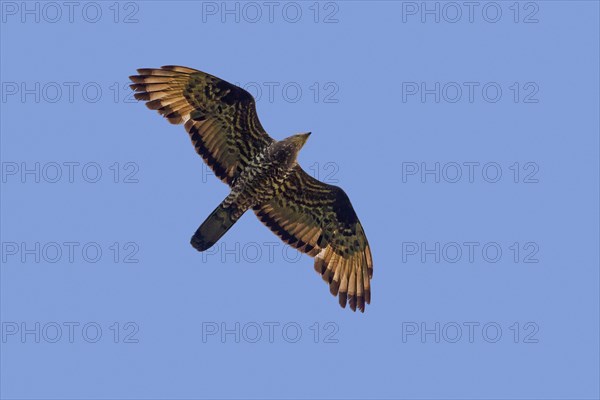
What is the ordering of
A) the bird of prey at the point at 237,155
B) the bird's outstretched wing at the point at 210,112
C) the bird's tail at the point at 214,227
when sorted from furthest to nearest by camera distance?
the bird's outstretched wing at the point at 210,112, the bird of prey at the point at 237,155, the bird's tail at the point at 214,227

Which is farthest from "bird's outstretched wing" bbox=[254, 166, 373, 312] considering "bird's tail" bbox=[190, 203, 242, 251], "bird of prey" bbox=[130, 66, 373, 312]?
"bird's tail" bbox=[190, 203, 242, 251]

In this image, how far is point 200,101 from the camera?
21188 millimetres

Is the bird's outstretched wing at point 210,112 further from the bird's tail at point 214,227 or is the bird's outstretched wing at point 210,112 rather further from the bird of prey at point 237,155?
the bird's tail at point 214,227

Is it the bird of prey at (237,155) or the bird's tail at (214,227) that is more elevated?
the bird of prey at (237,155)

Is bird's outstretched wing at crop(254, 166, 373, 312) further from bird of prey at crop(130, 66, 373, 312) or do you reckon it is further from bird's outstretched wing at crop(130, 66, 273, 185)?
bird's outstretched wing at crop(130, 66, 273, 185)

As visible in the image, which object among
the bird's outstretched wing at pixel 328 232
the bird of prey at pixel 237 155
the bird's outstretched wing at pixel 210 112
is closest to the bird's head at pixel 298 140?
the bird of prey at pixel 237 155

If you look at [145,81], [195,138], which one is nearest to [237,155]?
[195,138]

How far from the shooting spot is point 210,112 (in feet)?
69.6

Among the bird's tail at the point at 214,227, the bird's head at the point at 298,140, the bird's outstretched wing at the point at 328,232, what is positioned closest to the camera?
the bird's tail at the point at 214,227

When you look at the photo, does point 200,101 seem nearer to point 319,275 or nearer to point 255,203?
point 255,203

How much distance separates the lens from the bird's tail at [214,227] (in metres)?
20.5

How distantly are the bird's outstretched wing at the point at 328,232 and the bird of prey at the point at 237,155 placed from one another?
0.8 inches

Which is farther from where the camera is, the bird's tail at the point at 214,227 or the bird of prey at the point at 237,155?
the bird of prey at the point at 237,155

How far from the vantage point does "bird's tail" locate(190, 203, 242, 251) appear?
805 inches
